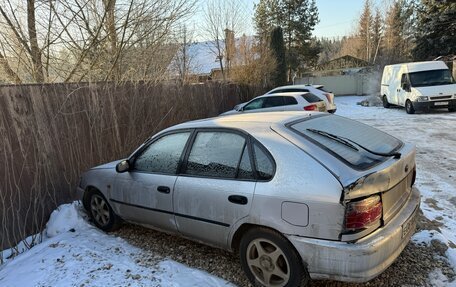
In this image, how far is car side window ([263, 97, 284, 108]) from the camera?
41.1 feet

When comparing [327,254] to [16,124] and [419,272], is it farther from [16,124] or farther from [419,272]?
[16,124]

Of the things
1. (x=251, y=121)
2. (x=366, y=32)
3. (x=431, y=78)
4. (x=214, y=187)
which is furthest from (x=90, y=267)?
(x=366, y=32)

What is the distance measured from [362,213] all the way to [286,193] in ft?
1.86

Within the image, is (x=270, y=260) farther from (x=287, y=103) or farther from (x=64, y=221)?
(x=287, y=103)

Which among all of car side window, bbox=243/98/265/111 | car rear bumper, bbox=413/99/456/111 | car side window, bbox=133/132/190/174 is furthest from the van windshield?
car side window, bbox=133/132/190/174

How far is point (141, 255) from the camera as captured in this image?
3.84 meters

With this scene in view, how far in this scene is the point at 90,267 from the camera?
3.60 metres

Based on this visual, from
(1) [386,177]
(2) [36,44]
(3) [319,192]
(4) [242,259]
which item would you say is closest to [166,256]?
(4) [242,259]

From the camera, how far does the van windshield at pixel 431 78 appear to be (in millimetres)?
14391

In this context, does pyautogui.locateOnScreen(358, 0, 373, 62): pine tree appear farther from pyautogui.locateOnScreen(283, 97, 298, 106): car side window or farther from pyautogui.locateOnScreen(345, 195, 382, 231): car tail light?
pyautogui.locateOnScreen(345, 195, 382, 231): car tail light

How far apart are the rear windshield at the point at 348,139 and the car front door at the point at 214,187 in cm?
59

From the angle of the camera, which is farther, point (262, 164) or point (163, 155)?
point (163, 155)

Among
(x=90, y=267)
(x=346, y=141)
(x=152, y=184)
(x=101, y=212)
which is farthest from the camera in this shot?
(x=101, y=212)

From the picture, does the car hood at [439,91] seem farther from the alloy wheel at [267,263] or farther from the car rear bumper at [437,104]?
the alloy wheel at [267,263]
